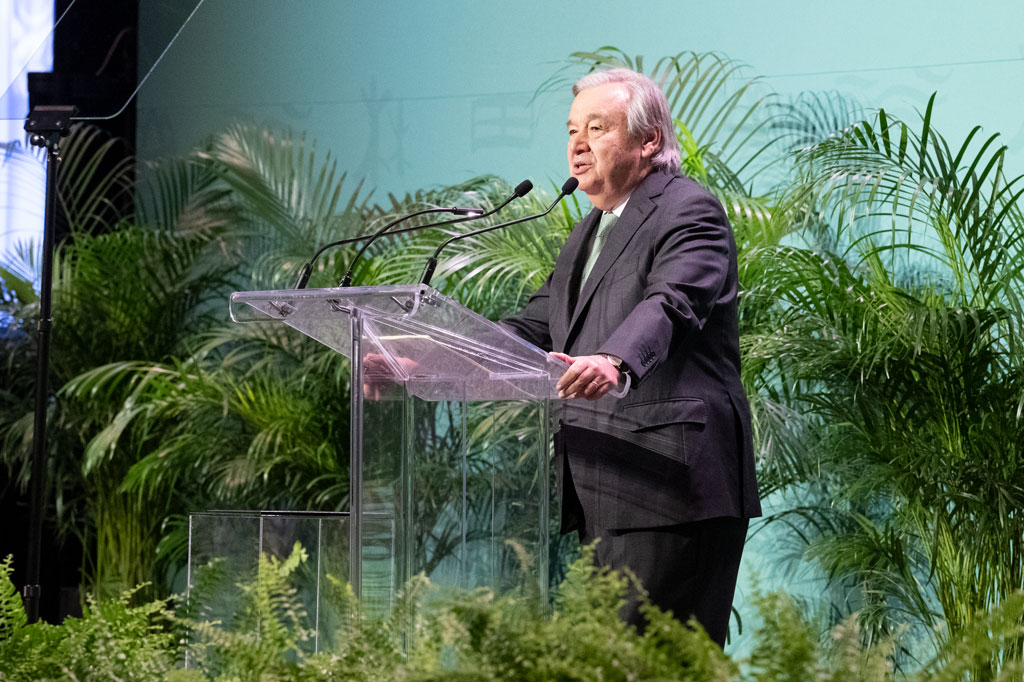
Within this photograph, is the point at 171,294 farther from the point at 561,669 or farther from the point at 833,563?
the point at 561,669

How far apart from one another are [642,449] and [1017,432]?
163 cm

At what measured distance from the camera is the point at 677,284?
1.93 metres

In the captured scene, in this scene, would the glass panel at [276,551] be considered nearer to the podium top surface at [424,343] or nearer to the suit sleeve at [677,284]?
the podium top surface at [424,343]

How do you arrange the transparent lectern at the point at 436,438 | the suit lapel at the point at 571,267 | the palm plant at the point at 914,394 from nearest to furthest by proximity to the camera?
the transparent lectern at the point at 436,438 < the suit lapel at the point at 571,267 < the palm plant at the point at 914,394

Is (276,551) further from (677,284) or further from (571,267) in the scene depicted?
(677,284)

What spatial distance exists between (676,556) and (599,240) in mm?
634

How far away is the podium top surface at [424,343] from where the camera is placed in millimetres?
1665

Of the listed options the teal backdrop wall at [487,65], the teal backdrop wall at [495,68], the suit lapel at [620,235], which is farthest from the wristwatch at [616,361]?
the teal backdrop wall at [487,65]

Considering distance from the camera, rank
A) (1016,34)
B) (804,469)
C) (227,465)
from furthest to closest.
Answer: (227,465)
(1016,34)
(804,469)

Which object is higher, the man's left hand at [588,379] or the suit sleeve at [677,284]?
the suit sleeve at [677,284]

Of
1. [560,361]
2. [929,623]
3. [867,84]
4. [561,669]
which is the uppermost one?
[867,84]

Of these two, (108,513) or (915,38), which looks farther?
(108,513)

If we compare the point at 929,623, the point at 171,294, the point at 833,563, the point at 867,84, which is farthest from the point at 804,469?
the point at 171,294

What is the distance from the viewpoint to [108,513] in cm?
458
